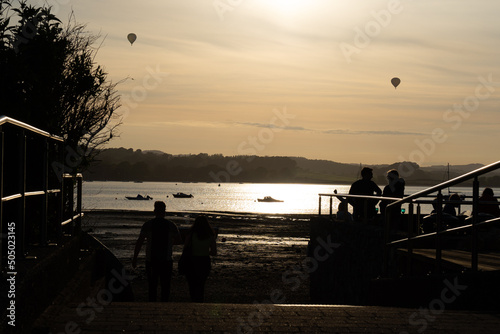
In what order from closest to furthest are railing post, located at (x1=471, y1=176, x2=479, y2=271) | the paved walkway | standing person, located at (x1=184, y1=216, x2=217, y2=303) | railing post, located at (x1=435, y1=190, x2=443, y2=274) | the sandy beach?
1. the paved walkway
2. railing post, located at (x1=471, y1=176, x2=479, y2=271)
3. railing post, located at (x1=435, y1=190, x2=443, y2=274)
4. standing person, located at (x1=184, y1=216, x2=217, y2=303)
5. the sandy beach

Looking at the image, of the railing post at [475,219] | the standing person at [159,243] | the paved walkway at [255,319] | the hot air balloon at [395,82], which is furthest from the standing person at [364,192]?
the hot air balloon at [395,82]

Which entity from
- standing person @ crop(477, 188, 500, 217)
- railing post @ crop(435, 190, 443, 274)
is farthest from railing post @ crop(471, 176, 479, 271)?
standing person @ crop(477, 188, 500, 217)

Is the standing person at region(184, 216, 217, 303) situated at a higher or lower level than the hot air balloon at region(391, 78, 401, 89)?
lower

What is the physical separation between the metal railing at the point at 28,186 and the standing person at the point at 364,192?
305 inches

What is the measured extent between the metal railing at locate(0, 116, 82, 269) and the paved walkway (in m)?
0.82

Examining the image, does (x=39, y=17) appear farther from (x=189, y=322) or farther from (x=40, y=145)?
(x=189, y=322)

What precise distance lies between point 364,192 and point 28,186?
34.0 ft

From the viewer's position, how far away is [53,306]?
6.36 m

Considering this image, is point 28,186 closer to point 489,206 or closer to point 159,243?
point 159,243

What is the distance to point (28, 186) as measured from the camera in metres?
6.80

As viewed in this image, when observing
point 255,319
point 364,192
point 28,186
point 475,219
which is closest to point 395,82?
point 364,192

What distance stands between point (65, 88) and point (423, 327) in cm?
914

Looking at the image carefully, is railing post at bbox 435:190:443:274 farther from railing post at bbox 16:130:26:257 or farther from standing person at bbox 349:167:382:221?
standing person at bbox 349:167:382:221

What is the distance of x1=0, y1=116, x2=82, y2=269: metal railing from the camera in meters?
5.62
